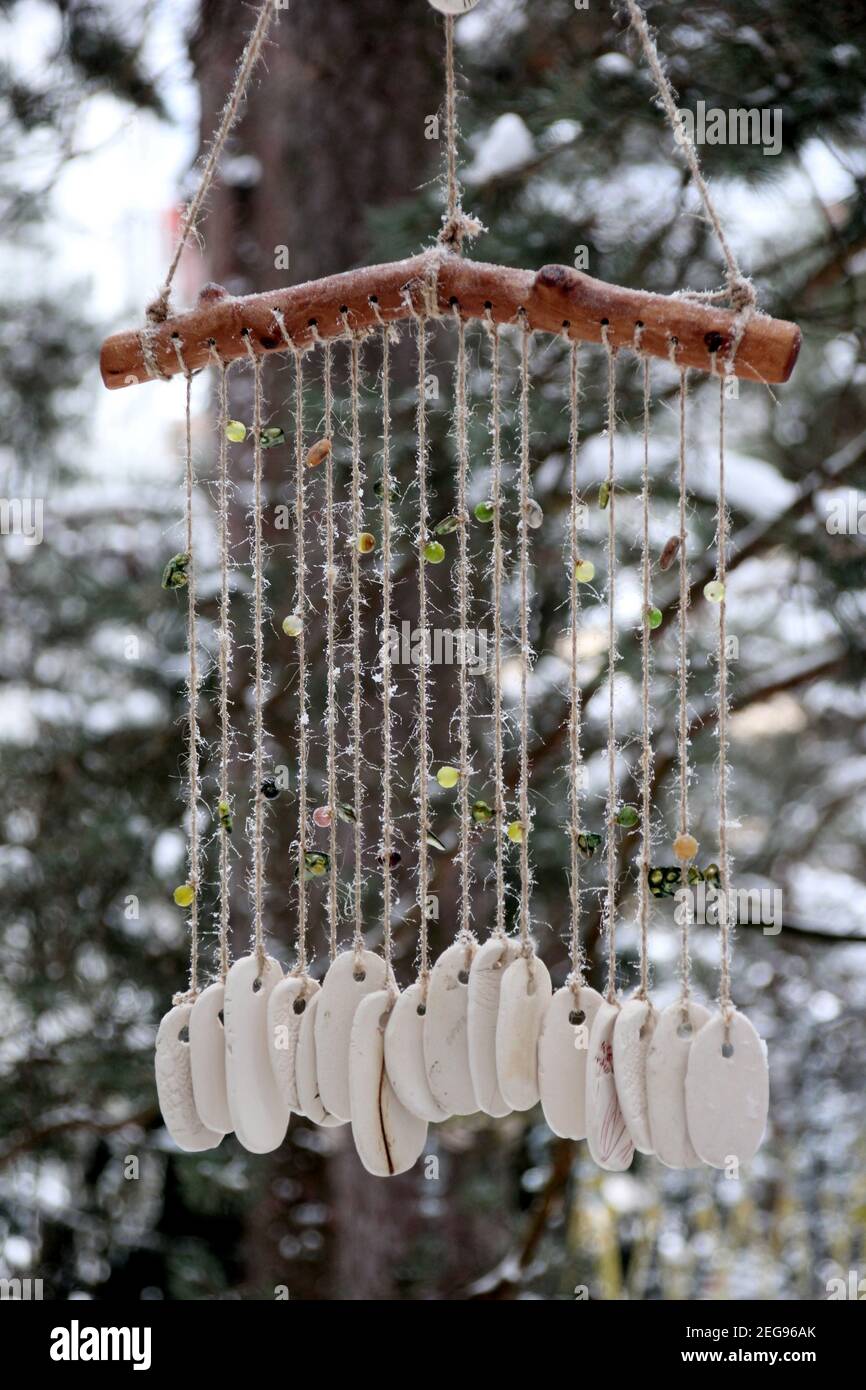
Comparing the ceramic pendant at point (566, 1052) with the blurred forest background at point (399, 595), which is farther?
the blurred forest background at point (399, 595)

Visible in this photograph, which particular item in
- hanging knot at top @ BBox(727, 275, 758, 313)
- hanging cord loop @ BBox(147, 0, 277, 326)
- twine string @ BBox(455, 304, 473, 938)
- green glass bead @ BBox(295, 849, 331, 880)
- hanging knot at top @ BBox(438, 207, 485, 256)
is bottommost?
green glass bead @ BBox(295, 849, 331, 880)

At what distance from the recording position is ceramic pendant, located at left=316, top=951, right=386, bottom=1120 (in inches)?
28.4

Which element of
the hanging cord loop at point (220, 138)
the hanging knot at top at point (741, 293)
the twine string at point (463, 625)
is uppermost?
the hanging cord loop at point (220, 138)

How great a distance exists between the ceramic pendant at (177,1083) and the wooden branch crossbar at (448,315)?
15.7 inches

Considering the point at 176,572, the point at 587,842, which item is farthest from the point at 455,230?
the point at 587,842

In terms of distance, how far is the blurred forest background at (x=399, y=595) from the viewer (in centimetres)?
128

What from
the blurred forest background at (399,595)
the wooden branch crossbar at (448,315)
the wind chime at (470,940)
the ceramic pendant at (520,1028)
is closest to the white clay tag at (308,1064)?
the wind chime at (470,940)

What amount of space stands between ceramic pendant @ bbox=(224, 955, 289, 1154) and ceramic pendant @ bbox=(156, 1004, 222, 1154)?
0.03 m

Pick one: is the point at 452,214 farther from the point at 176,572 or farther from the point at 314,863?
the point at 314,863

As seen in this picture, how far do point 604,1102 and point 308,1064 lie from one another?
172mm

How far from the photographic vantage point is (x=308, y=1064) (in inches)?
28.7

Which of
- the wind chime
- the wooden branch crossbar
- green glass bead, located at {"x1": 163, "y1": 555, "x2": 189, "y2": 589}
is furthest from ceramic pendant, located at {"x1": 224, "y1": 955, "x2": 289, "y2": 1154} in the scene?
the wooden branch crossbar

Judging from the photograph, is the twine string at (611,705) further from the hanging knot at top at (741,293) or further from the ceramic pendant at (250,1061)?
the ceramic pendant at (250,1061)

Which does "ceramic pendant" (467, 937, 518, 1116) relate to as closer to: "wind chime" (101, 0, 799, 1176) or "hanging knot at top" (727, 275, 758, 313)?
"wind chime" (101, 0, 799, 1176)
